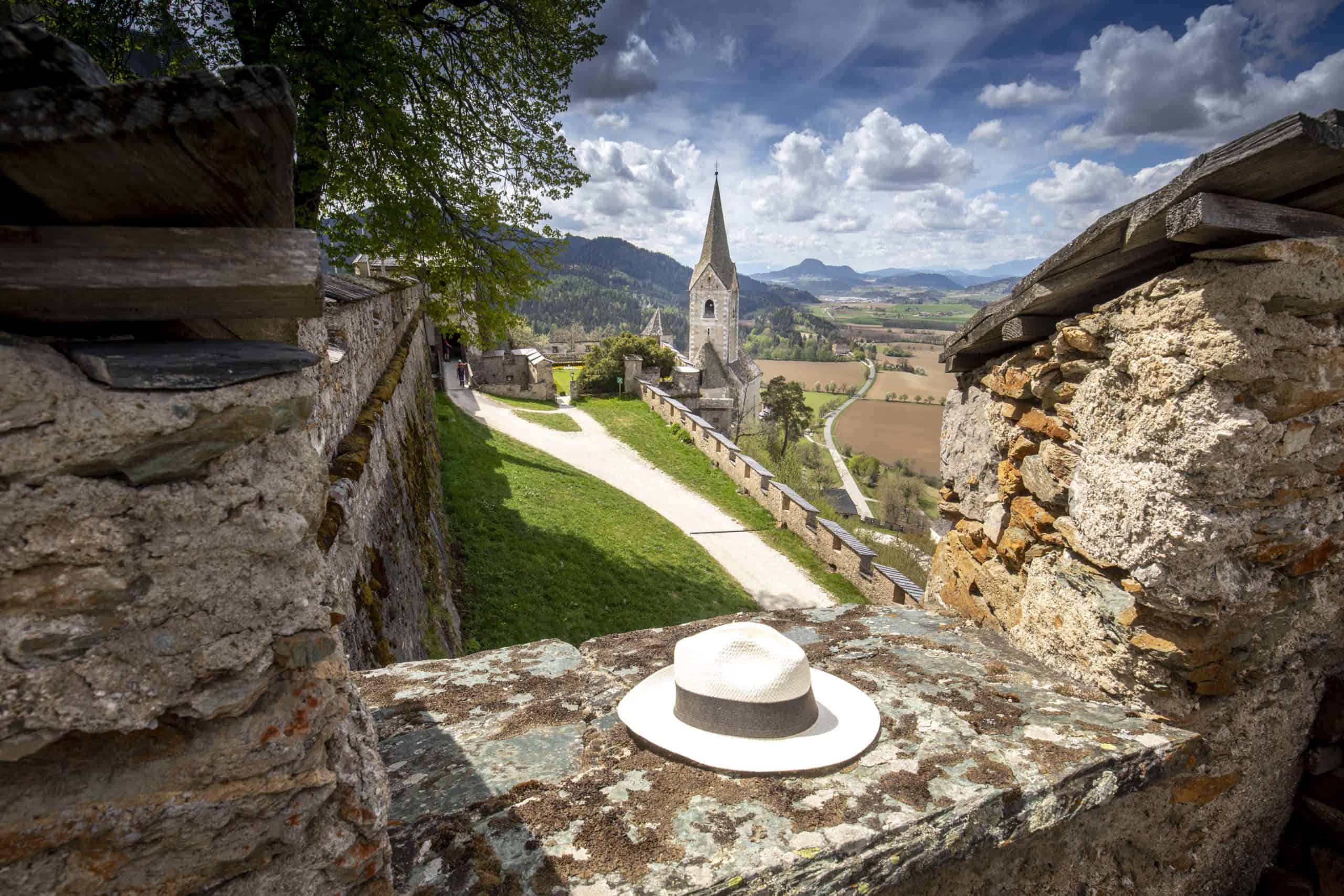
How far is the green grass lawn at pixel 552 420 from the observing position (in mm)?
21938

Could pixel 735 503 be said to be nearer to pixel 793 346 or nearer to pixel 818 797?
pixel 818 797

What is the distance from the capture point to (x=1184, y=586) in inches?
100

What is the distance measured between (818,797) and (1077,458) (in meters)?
2.10

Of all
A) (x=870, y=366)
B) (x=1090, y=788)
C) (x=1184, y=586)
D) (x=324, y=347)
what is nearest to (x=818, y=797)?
(x=1090, y=788)

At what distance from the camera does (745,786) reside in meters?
2.04

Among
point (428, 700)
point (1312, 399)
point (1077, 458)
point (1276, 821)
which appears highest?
point (1312, 399)

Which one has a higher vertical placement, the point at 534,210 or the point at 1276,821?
the point at 534,210

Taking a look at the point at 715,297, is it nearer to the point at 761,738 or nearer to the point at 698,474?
the point at 698,474

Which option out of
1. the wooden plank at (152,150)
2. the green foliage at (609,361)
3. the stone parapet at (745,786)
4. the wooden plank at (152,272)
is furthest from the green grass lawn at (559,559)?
the green foliage at (609,361)

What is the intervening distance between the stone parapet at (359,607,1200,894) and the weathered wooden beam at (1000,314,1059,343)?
168 cm

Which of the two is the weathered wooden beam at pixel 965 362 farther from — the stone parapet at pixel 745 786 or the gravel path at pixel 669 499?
the gravel path at pixel 669 499

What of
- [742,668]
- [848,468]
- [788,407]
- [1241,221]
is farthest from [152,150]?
[848,468]

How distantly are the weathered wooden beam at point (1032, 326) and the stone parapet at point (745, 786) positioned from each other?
1682 mm

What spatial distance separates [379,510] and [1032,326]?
15.3 feet
